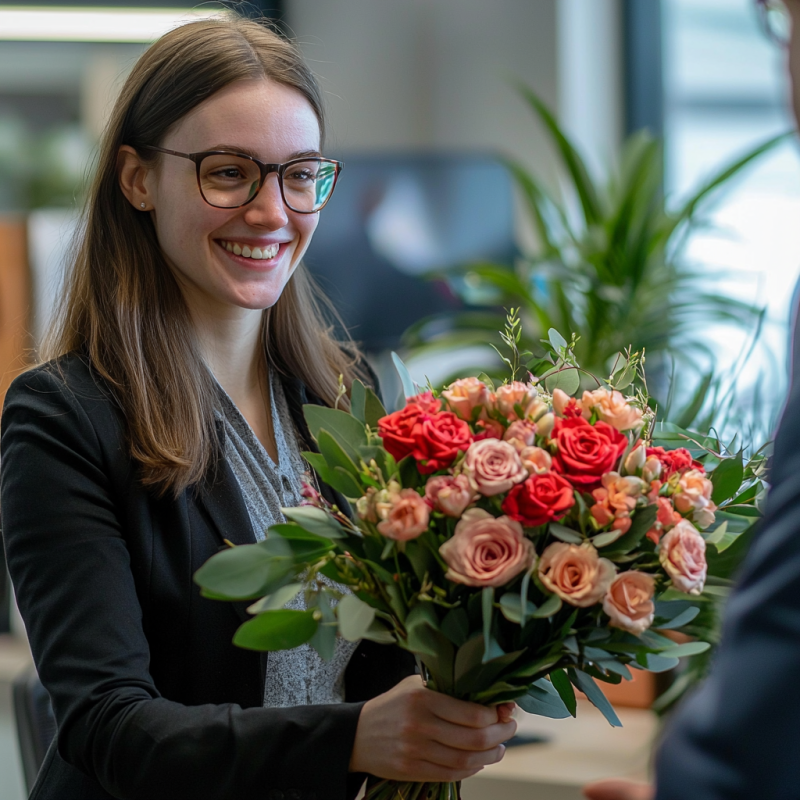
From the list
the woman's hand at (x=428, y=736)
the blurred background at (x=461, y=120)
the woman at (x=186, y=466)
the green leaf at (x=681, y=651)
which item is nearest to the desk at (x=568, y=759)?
the woman at (x=186, y=466)

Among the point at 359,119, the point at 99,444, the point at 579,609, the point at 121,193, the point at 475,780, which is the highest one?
the point at 359,119

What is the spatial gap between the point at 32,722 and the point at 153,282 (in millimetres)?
855

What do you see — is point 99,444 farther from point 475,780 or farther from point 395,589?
point 475,780

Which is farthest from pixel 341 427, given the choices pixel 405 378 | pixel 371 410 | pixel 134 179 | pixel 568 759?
pixel 568 759

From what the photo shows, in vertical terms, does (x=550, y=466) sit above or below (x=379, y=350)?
above

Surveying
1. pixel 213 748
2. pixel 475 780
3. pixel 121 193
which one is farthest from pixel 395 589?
pixel 475 780

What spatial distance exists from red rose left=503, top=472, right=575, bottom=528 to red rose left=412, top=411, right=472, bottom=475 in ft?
0.21

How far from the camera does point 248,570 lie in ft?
2.97

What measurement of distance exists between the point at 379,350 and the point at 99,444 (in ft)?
9.62

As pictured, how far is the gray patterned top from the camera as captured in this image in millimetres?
1296

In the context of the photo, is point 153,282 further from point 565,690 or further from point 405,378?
point 565,690

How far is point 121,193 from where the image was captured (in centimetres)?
138

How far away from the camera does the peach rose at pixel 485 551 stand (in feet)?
2.84

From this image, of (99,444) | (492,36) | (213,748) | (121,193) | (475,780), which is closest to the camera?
(213,748)
